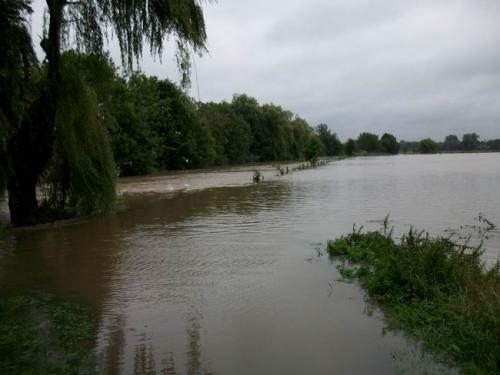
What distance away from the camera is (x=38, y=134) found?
1330 centimetres

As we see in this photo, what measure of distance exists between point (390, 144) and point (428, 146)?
15.3 metres

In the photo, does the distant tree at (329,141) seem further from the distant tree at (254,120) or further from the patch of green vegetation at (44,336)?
the patch of green vegetation at (44,336)

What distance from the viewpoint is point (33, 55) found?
11.9 m

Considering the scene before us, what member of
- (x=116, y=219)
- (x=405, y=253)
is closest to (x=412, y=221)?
(x=405, y=253)

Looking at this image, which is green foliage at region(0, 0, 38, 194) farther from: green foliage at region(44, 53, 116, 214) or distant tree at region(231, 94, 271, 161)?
distant tree at region(231, 94, 271, 161)

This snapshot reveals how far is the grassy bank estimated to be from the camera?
458 centimetres

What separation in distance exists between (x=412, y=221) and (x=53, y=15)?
12182 mm

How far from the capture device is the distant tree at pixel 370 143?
570 feet

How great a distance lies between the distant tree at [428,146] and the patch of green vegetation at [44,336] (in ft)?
548

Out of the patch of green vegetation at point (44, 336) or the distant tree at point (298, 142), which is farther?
the distant tree at point (298, 142)

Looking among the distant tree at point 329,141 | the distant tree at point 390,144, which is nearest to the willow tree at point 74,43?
the distant tree at point 329,141

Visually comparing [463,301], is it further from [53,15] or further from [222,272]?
[53,15]

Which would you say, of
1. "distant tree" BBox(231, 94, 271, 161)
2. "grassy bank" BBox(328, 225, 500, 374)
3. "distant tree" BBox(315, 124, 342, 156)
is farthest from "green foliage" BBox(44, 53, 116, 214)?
"distant tree" BBox(315, 124, 342, 156)

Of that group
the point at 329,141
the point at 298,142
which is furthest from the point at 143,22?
the point at 329,141
